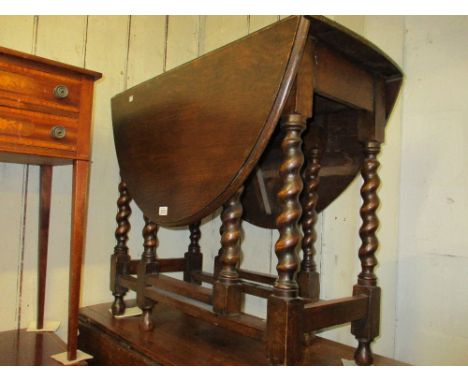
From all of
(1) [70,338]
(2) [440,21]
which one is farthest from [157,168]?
(2) [440,21]

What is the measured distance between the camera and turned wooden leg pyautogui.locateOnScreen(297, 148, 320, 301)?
1436 mm

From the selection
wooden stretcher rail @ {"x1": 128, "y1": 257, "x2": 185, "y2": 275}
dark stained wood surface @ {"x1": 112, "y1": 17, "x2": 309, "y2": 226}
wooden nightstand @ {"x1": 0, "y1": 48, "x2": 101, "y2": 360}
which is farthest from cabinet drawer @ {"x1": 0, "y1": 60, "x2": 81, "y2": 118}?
wooden stretcher rail @ {"x1": 128, "y1": 257, "x2": 185, "y2": 275}

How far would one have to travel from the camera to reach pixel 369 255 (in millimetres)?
1252

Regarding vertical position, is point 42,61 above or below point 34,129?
above

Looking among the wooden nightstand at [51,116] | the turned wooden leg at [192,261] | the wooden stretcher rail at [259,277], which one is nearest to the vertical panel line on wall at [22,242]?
the wooden nightstand at [51,116]

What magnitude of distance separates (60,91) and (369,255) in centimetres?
109

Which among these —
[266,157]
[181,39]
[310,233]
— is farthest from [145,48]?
[310,233]

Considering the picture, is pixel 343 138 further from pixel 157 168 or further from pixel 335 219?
pixel 157 168

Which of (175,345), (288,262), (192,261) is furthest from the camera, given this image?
(192,261)

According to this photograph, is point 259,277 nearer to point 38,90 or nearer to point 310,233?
point 310,233

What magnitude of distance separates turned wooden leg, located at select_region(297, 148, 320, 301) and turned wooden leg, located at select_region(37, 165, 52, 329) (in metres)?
1.04

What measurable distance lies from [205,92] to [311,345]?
91cm

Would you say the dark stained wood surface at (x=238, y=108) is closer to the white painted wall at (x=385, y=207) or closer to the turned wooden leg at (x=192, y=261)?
the white painted wall at (x=385, y=207)

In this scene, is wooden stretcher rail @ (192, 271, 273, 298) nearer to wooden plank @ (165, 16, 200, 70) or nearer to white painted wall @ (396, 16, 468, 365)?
white painted wall @ (396, 16, 468, 365)
